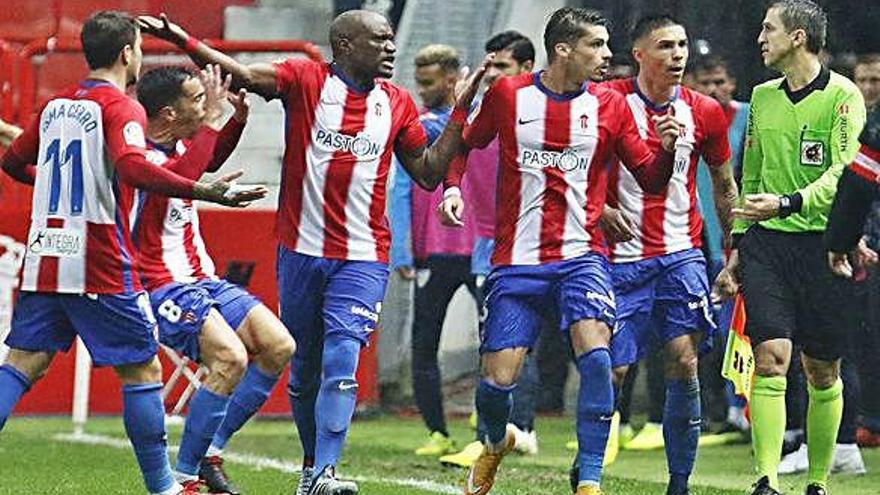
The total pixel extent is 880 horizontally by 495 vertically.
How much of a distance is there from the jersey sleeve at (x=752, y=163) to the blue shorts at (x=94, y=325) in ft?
9.61

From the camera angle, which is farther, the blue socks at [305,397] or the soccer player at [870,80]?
the soccer player at [870,80]

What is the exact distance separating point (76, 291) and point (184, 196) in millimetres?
637

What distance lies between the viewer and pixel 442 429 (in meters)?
12.7

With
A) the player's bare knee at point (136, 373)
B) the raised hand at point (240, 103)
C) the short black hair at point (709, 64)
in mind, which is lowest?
the player's bare knee at point (136, 373)

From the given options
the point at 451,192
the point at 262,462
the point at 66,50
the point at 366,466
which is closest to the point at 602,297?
the point at 451,192

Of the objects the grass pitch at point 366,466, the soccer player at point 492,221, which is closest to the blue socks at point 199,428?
the grass pitch at point 366,466

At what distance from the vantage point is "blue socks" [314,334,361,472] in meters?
9.15

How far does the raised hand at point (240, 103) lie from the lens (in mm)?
8992

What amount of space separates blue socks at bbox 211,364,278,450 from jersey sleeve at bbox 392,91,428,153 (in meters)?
1.22

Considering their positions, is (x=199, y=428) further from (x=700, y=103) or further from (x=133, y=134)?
(x=700, y=103)

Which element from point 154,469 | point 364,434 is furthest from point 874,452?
point 154,469

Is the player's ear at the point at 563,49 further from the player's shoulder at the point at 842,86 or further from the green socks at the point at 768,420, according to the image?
the green socks at the point at 768,420

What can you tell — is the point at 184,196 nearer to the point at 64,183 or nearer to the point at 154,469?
the point at 64,183

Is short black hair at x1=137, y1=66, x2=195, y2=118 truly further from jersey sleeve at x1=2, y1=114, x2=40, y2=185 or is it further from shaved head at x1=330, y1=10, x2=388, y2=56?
jersey sleeve at x1=2, y1=114, x2=40, y2=185
